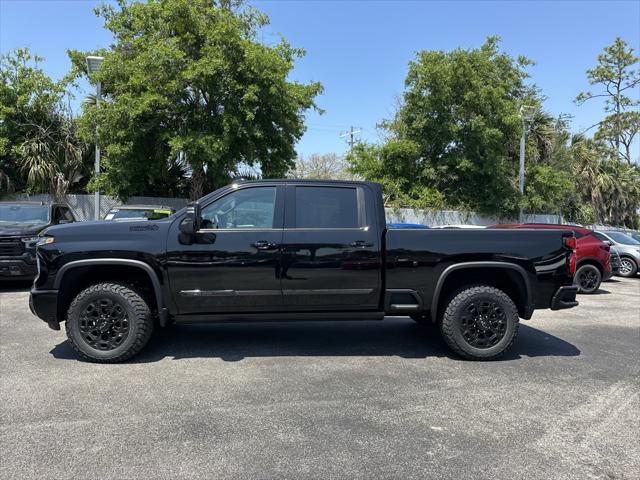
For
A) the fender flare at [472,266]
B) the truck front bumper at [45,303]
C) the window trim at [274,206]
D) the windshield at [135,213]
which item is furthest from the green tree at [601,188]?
the truck front bumper at [45,303]

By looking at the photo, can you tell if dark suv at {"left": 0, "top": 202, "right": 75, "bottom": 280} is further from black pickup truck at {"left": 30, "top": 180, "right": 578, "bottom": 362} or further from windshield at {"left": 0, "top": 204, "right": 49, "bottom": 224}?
black pickup truck at {"left": 30, "top": 180, "right": 578, "bottom": 362}

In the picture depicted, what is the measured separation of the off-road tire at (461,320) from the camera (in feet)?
17.3

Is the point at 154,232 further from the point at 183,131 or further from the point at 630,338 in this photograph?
the point at 183,131

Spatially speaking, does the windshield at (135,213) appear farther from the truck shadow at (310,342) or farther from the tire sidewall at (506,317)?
the tire sidewall at (506,317)

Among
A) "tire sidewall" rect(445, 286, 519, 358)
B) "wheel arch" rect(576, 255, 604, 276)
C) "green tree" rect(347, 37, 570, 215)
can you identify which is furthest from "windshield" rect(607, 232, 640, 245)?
"tire sidewall" rect(445, 286, 519, 358)

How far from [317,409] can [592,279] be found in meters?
9.51

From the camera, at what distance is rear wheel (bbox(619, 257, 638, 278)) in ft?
48.3

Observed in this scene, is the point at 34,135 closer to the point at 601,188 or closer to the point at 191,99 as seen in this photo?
the point at 191,99

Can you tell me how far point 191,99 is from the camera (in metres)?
15.3

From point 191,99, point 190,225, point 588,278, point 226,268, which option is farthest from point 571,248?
point 191,99

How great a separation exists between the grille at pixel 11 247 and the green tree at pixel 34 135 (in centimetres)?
863

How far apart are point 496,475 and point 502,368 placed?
2.29 meters

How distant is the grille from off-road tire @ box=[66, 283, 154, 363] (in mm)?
5283

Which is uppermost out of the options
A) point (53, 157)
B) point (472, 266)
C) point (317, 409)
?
point (53, 157)
